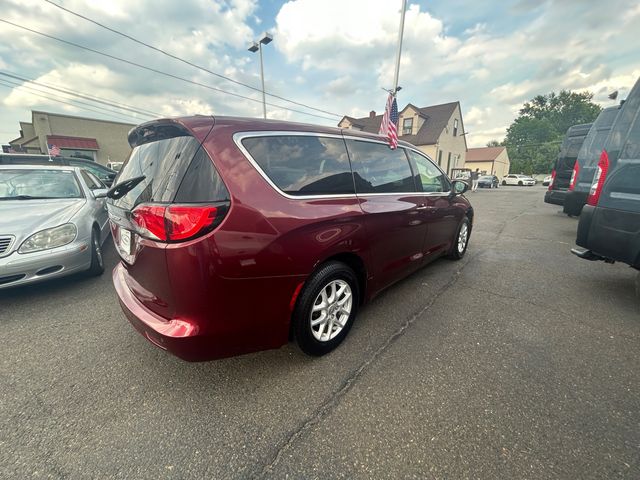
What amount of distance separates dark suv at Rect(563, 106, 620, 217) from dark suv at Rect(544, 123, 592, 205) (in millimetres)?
1966

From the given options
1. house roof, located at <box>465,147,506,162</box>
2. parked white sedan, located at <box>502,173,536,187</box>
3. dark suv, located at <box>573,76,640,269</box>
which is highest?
house roof, located at <box>465,147,506,162</box>

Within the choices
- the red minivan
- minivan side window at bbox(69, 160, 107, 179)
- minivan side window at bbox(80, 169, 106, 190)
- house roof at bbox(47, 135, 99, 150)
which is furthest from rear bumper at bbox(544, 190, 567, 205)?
house roof at bbox(47, 135, 99, 150)

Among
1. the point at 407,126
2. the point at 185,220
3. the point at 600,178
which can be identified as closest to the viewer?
the point at 185,220

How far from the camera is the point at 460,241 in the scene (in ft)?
15.1

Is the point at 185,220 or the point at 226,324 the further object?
the point at 226,324

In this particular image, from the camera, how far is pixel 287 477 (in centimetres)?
144

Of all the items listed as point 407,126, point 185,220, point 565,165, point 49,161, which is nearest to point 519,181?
point 407,126

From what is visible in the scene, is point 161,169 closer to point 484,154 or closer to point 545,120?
point 484,154

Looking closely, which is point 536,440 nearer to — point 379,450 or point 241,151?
point 379,450

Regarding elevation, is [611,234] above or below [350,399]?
above

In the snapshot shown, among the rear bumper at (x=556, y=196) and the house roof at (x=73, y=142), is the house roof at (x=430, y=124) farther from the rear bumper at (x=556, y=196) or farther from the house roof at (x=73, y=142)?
the house roof at (x=73, y=142)

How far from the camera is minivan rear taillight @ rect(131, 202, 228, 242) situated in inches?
61.4

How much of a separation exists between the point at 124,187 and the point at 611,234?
179 inches

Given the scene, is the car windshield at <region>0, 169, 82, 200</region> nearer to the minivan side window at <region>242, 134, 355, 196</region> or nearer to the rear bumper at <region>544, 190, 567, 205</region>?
the minivan side window at <region>242, 134, 355, 196</region>
